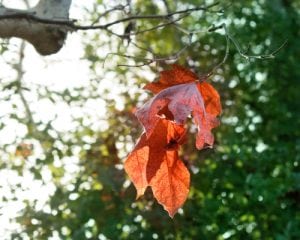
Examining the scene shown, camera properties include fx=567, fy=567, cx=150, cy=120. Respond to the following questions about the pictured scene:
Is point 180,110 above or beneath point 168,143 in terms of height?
above

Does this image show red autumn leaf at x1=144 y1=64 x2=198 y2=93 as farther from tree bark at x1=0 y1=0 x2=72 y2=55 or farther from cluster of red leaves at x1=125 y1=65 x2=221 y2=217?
tree bark at x1=0 y1=0 x2=72 y2=55

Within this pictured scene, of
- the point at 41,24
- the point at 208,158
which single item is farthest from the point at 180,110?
the point at 208,158

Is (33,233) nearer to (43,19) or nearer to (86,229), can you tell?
(86,229)

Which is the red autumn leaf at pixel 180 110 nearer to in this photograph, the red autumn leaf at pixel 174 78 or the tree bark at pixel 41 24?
the red autumn leaf at pixel 174 78

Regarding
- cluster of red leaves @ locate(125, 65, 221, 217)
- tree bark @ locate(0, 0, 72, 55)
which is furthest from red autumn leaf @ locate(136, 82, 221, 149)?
tree bark @ locate(0, 0, 72, 55)

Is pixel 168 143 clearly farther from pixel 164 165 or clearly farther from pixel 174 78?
pixel 174 78

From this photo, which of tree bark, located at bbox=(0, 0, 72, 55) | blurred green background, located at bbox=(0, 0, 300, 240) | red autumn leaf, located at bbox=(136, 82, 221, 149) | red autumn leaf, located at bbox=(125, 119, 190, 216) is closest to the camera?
red autumn leaf, located at bbox=(136, 82, 221, 149)

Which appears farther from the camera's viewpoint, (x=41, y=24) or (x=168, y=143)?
(x=41, y=24)
